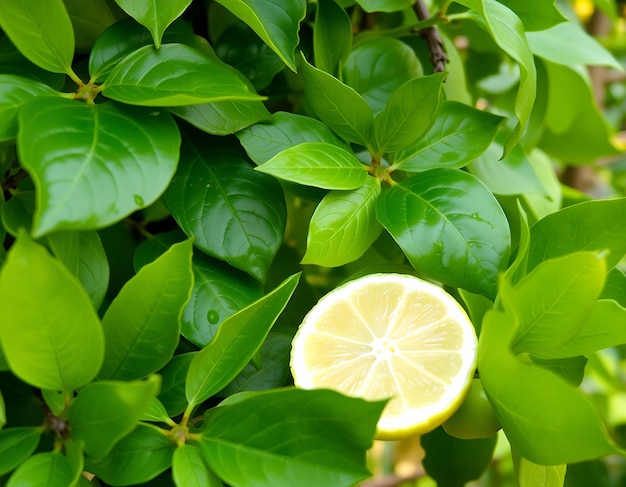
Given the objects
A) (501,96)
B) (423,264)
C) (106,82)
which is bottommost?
(501,96)

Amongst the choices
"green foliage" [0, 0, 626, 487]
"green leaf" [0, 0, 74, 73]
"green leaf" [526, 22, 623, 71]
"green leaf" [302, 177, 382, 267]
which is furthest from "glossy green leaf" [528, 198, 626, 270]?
"green leaf" [0, 0, 74, 73]

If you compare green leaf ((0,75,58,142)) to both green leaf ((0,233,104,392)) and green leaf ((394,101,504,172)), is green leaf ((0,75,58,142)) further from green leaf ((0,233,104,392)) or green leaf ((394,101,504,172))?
green leaf ((394,101,504,172))

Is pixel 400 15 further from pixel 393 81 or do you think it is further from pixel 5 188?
pixel 5 188

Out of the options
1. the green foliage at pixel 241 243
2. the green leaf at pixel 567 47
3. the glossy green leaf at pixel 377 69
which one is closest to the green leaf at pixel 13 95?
the green foliage at pixel 241 243

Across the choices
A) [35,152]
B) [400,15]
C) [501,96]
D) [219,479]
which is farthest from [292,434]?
[501,96]

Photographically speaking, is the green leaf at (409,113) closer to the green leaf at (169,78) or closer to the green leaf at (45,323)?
the green leaf at (169,78)

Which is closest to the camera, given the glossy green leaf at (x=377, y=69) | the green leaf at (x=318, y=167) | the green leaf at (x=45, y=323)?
the green leaf at (x=45, y=323)
